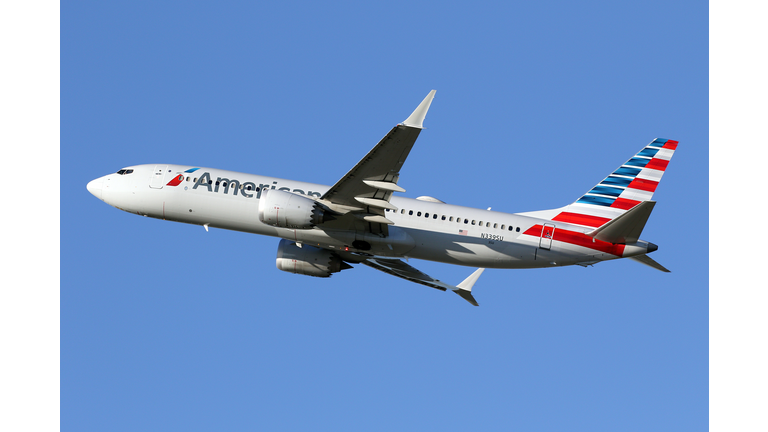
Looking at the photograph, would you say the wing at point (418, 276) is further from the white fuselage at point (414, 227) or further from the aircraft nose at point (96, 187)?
the aircraft nose at point (96, 187)

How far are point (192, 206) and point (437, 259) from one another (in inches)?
538

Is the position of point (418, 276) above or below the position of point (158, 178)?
below

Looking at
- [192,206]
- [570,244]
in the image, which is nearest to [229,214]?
[192,206]

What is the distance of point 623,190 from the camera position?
134 ft

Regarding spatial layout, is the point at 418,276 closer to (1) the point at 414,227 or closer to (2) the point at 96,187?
(1) the point at 414,227

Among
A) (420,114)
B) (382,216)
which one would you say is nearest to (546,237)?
(382,216)

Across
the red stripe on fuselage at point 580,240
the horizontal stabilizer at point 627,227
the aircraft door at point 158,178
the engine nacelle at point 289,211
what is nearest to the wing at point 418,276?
the red stripe on fuselage at point 580,240

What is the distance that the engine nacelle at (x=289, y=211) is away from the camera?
35906 millimetres

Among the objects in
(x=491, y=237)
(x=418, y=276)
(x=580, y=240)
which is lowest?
(x=418, y=276)

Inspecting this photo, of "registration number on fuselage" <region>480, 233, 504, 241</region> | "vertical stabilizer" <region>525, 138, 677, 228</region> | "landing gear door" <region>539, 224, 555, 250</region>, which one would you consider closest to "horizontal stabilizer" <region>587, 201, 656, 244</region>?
"landing gear door" <region>539, 224, 555, 250</region>

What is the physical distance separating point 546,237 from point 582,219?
3.17m

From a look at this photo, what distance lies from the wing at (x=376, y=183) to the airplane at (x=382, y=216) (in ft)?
0.19

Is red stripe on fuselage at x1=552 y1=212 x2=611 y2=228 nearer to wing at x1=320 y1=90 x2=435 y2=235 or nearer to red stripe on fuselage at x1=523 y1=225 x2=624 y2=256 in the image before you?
red stripe on fuselage at x1=523 y1=225 x2=624 y2=256

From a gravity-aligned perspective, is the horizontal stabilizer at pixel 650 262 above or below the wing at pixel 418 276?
above
